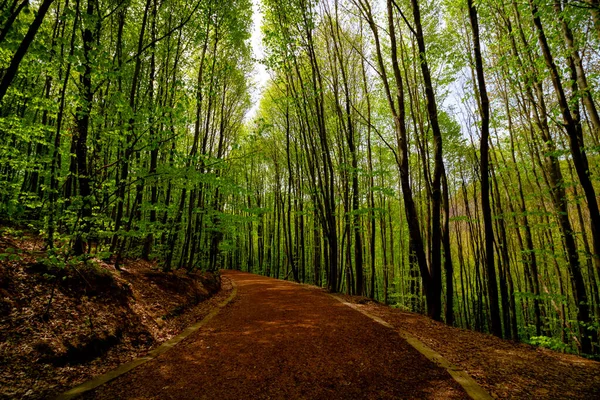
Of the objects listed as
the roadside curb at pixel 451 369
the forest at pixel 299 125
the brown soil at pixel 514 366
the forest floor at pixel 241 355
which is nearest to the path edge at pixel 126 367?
the forest floor at pixel 241 355

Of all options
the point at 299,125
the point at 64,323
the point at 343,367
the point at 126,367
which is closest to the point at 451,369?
the point at 343,367

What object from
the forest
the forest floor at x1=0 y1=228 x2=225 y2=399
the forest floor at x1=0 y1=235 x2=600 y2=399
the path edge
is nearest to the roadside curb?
the forest floor at x1=0 y1=235 x2=600 y2=399

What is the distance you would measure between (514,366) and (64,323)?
20.7 feet

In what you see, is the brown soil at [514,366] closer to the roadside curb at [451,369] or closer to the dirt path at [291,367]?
the roadside curb at [451,369]

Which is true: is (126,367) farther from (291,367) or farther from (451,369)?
(451,369)

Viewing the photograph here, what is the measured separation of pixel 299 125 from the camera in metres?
13.2

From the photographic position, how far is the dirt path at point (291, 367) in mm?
2807

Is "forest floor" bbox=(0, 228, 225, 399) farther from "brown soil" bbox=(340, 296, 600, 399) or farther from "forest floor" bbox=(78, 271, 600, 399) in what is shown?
"brown soil" bbox=(340, 296, 600, 399)

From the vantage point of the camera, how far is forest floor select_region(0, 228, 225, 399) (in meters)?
2.98

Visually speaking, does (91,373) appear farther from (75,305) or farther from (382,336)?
(382,336)

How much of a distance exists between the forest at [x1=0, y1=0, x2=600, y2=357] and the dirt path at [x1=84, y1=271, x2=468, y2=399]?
1975 mm

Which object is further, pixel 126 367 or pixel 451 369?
pixel 126 367

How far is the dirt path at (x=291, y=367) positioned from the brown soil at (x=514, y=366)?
461 mm

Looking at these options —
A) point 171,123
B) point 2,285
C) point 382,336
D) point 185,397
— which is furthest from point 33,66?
point 382,336
